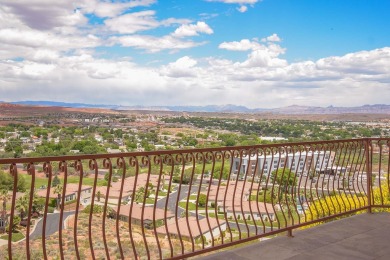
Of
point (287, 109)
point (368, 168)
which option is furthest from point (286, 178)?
point (287, 109)

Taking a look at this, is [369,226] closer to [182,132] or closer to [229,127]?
[182,132]

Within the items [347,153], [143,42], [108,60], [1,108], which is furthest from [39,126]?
[108,60]

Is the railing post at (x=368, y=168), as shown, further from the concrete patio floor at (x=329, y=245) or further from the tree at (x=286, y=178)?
the tree at (x=286, y=178)

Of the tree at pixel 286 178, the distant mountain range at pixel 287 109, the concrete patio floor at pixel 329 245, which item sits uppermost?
the distant mountain range at pixel 287 109

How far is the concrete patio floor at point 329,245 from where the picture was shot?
141 inches

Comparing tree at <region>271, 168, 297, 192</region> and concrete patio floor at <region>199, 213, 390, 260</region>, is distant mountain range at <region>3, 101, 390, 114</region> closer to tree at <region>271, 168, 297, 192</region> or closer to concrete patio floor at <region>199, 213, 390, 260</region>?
tree at <region>271, 168, 297, 192</region>

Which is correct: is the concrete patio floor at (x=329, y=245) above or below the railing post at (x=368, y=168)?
below

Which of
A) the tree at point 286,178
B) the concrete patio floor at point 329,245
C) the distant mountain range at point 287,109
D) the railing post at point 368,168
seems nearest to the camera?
the concrete patio floor at point 329,245

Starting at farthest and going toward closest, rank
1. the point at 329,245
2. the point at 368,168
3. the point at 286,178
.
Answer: the point at 368,168
the point at 286,178
the point at 329,245

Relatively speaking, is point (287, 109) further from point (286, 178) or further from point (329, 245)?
point (329, 245)

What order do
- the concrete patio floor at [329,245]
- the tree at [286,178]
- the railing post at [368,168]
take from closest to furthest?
the concrete patio floor at [329,245] < the tree at [286,178] < the railing post at [368,168]

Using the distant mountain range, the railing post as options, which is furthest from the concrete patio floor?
the distant mountain range

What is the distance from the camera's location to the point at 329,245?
12.7 ft

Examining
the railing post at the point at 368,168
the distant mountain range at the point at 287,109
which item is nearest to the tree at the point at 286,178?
the railing post at the point at 368,168
